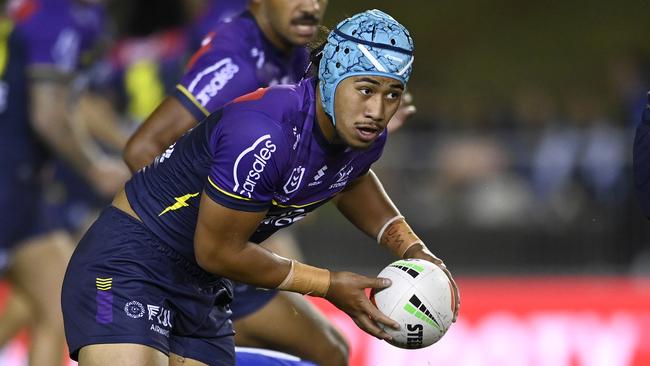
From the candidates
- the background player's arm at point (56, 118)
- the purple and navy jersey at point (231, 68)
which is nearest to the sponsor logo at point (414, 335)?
the purple and navy jersey at point (231, 68)

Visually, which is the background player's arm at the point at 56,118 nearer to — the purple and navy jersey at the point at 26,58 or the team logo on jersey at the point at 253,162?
the purple and navy jersey at the point at 26,58

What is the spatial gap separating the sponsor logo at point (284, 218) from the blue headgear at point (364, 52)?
0.46 metres

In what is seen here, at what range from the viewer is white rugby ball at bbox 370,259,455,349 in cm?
441

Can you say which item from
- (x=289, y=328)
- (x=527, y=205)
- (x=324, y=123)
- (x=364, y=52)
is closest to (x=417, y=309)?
(x=324, y=123)

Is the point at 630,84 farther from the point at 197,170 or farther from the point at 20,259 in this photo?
the point at 197,170

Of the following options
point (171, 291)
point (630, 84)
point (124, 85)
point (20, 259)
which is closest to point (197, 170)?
point (171, 291)

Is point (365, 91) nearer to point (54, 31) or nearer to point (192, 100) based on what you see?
point (192, 100)

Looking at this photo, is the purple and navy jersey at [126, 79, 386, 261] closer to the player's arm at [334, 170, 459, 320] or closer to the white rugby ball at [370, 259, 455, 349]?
the player's arm at [334, 170, 459, 320]

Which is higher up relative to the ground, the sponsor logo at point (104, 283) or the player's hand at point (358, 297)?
the player's hand at point (358, 297)

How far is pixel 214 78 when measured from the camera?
17.6 ft

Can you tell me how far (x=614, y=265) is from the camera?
1142cm

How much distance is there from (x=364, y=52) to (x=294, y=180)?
20.8 inches

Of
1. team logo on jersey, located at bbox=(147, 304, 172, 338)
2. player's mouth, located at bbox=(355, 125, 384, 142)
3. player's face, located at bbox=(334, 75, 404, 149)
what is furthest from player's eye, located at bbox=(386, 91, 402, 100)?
team logo on jersey, located at bbox=(147, 304, 172, 338)

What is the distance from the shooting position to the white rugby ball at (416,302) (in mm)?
4406
